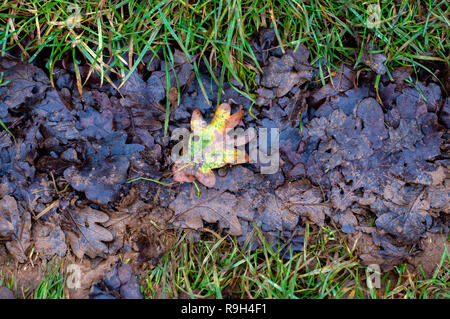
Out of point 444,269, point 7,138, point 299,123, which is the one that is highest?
point 299,123

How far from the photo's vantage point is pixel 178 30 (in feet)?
7.38

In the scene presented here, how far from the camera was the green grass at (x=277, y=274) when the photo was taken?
87.6 inches

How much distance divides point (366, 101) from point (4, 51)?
2.27 m

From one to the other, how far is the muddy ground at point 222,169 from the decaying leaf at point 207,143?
6 cm

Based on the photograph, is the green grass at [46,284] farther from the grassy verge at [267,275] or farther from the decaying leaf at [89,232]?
the decaying leaf at [89,232]

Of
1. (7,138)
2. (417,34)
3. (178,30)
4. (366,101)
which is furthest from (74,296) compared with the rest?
(417,34)

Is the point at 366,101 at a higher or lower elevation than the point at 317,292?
higher

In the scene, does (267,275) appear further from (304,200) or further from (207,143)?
(207,143)

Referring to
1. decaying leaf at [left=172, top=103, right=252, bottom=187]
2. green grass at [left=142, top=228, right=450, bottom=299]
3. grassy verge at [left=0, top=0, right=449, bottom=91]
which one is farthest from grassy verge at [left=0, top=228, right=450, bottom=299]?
grassy verge at [left=0, top=0, right=449, bottom=91]

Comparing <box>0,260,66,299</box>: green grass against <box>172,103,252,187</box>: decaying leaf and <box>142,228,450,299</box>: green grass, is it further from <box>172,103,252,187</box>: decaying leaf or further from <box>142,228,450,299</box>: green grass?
<box>172,103,252,187</box>: decaying leaf

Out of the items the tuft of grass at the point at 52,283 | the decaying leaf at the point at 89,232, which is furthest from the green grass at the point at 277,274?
the tuft of grass at the point at 52,283

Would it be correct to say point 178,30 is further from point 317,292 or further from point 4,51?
point 317,292

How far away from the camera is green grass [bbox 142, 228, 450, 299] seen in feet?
7.30

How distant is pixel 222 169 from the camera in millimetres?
2301
